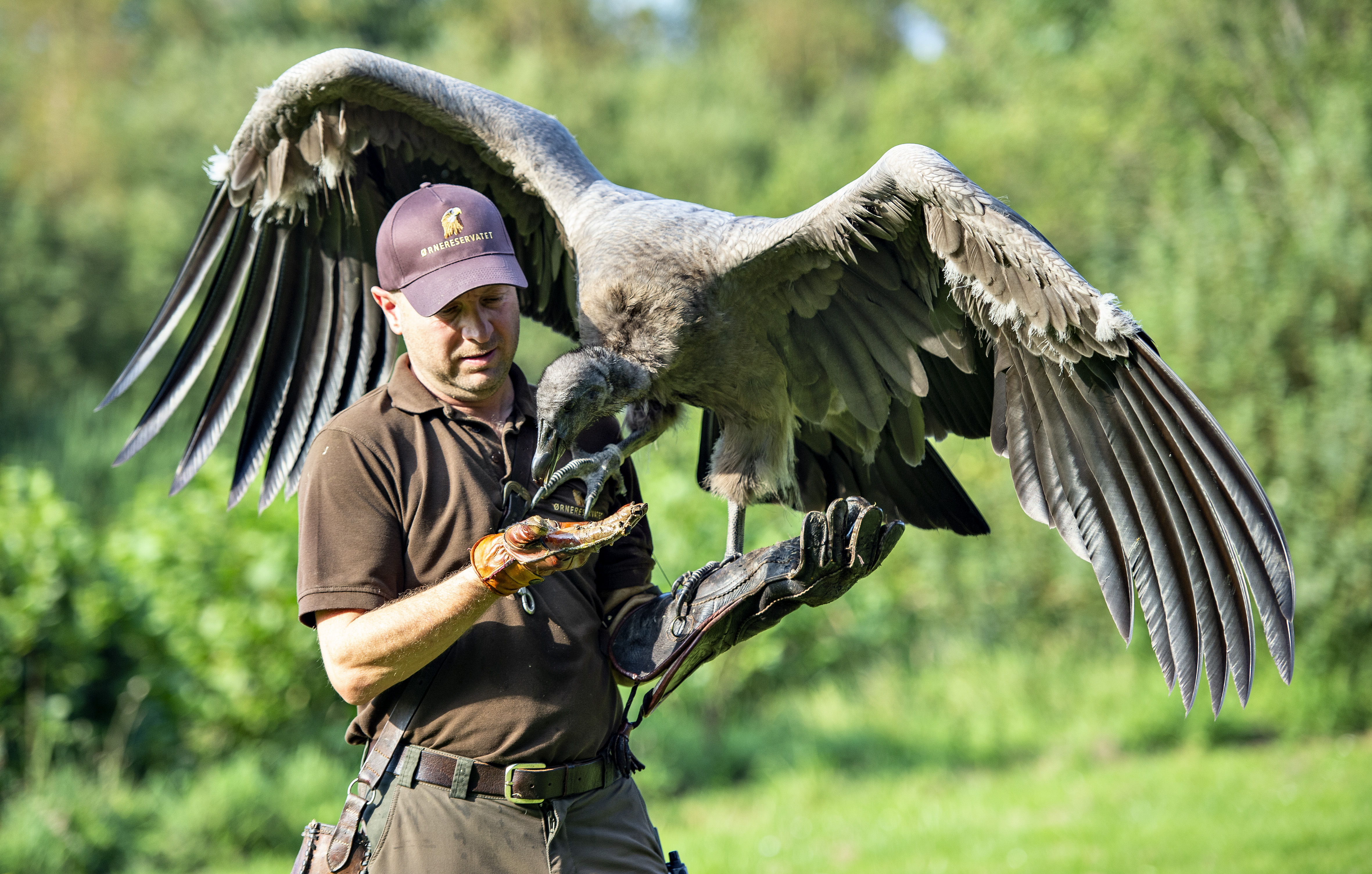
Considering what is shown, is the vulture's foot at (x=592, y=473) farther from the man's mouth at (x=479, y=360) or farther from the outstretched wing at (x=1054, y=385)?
the outstretched wing at (x=1054, y=385)

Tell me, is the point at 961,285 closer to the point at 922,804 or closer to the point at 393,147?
the point at 393,147

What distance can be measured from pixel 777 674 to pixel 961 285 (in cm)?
711

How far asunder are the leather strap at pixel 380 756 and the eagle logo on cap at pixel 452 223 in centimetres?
92

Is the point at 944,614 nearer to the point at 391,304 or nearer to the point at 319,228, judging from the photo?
the point at 319,228

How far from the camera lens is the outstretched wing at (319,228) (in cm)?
370

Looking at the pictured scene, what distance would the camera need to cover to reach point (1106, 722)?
898cm

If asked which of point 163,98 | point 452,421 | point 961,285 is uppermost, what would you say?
point 163,98

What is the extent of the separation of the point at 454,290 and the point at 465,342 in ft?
0.42

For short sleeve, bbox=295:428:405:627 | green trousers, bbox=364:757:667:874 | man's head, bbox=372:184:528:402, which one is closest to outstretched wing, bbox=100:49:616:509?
man's head, bbox=372:184:528:402

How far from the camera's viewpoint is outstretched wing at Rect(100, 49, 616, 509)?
3697 millimetres

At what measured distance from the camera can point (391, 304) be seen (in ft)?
9.03

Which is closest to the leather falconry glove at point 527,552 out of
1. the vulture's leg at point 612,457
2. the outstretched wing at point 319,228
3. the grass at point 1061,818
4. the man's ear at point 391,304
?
the vulture's leg at point 612,457

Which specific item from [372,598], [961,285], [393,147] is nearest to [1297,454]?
[961,285]

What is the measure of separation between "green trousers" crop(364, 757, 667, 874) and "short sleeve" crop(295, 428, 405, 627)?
411mm
